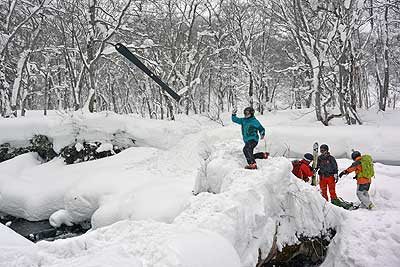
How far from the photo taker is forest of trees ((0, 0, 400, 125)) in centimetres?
1669

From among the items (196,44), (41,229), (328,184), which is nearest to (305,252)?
(328,184)

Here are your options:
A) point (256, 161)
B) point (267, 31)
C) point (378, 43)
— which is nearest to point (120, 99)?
point (267, 31)

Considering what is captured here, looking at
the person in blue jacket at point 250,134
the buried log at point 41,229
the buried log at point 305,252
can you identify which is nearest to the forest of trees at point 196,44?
the buried log at point 41,229

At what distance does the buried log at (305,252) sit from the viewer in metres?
7.12

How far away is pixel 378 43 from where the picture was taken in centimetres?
2606

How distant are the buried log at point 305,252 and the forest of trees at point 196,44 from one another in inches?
396

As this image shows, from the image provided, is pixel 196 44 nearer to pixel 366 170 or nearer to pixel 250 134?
pixel 250 134

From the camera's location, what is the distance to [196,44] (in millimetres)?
25844

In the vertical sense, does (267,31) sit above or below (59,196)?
above

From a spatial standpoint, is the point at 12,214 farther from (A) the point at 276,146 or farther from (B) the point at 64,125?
(A) the point at 276,146

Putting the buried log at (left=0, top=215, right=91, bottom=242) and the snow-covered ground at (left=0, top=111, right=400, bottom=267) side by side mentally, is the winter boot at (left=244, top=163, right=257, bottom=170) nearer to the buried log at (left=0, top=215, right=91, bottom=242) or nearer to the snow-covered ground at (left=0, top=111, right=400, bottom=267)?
the snow-covered ground at (left=0, top=111, right=400, bottom=267)

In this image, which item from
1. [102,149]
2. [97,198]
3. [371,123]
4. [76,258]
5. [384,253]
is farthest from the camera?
[371,123]

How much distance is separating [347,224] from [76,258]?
19.7ft

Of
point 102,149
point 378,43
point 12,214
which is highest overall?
point 378,43
